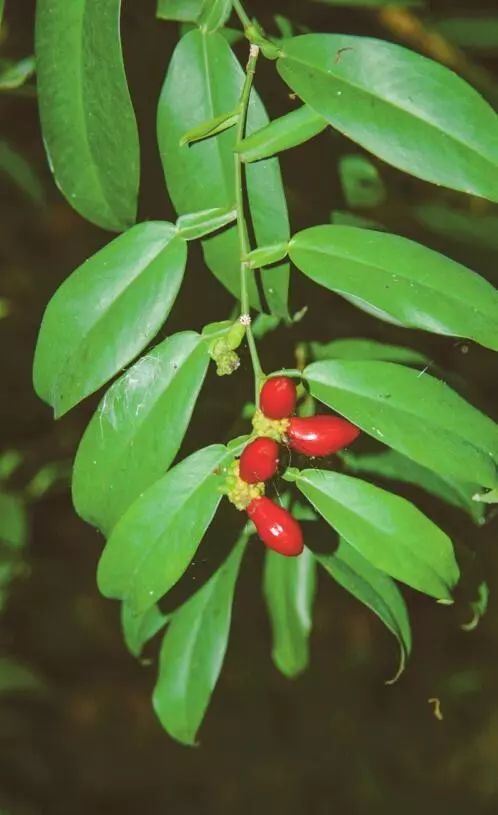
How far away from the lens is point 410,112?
805 millimetres

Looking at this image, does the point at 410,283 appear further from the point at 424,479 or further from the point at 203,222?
the point at 424,479

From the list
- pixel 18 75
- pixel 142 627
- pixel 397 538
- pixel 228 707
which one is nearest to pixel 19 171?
pixel 18 75

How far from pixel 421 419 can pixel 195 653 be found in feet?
1.55

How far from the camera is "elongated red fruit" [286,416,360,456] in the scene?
80cm

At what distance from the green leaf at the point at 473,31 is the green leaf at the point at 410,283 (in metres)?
1.01

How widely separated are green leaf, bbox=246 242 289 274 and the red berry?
0.12m

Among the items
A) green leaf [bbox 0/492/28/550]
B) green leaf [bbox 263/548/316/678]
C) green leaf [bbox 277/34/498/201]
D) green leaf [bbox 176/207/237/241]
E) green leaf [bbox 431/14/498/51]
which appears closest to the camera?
green leaf [bbox 277/34/498/201]

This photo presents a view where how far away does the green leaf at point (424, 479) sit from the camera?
46.0 inches

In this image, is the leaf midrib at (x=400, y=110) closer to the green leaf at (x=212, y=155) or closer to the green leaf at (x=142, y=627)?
the green leaf at (x=212, y=155)

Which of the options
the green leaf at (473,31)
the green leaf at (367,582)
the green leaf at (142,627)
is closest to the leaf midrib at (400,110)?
the green leaf at (367,582)

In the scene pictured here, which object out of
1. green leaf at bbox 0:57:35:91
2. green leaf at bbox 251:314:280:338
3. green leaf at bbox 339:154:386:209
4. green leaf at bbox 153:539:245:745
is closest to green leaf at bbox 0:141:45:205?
green leaf at bbox 0:57:35:91

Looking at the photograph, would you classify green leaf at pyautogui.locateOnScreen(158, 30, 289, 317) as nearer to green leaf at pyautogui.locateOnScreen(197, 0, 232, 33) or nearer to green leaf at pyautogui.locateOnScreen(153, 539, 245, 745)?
green leaf at pyautogui.locateOnScreen(197, 0, 232, 33)

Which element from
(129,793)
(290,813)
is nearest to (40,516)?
(129,793)

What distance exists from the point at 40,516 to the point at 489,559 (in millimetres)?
1174
